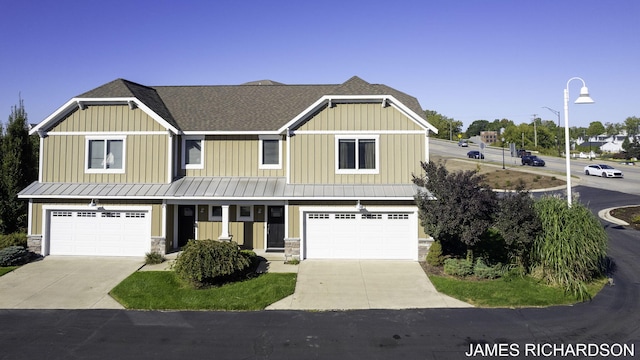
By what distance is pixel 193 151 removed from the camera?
18719 mm

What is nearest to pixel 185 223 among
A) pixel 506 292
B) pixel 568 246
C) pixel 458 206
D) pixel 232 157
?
pixel 232 157

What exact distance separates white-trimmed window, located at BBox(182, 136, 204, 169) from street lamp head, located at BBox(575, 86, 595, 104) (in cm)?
1592

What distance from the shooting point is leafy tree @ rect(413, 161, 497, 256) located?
13375 mm

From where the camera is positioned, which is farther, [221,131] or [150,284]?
[221,131]

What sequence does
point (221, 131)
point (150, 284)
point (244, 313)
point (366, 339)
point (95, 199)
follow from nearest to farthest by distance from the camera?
point (366, 339) → point (244, 313) → point (150, 284) → point (95, 199) → point (221, 131)

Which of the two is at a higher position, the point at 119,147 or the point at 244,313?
the point at 119,147

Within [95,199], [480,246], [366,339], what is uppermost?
[95,199]

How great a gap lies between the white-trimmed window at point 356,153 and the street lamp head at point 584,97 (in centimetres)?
786

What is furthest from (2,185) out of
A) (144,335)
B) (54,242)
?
(144,335)

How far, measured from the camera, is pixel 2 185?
1883cm

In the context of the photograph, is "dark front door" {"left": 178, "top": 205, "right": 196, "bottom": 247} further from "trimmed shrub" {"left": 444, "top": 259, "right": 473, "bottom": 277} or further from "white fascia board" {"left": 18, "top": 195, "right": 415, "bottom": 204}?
"trimmed shrub" {"left": 444, "top": 259, "right": 473, "bottom": 277}

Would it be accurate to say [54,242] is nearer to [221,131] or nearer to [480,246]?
[221,131]

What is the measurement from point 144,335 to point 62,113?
1268 centimetres

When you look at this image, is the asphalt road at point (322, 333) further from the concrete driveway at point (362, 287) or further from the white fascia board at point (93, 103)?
the white fascia board at point (93, 103)
